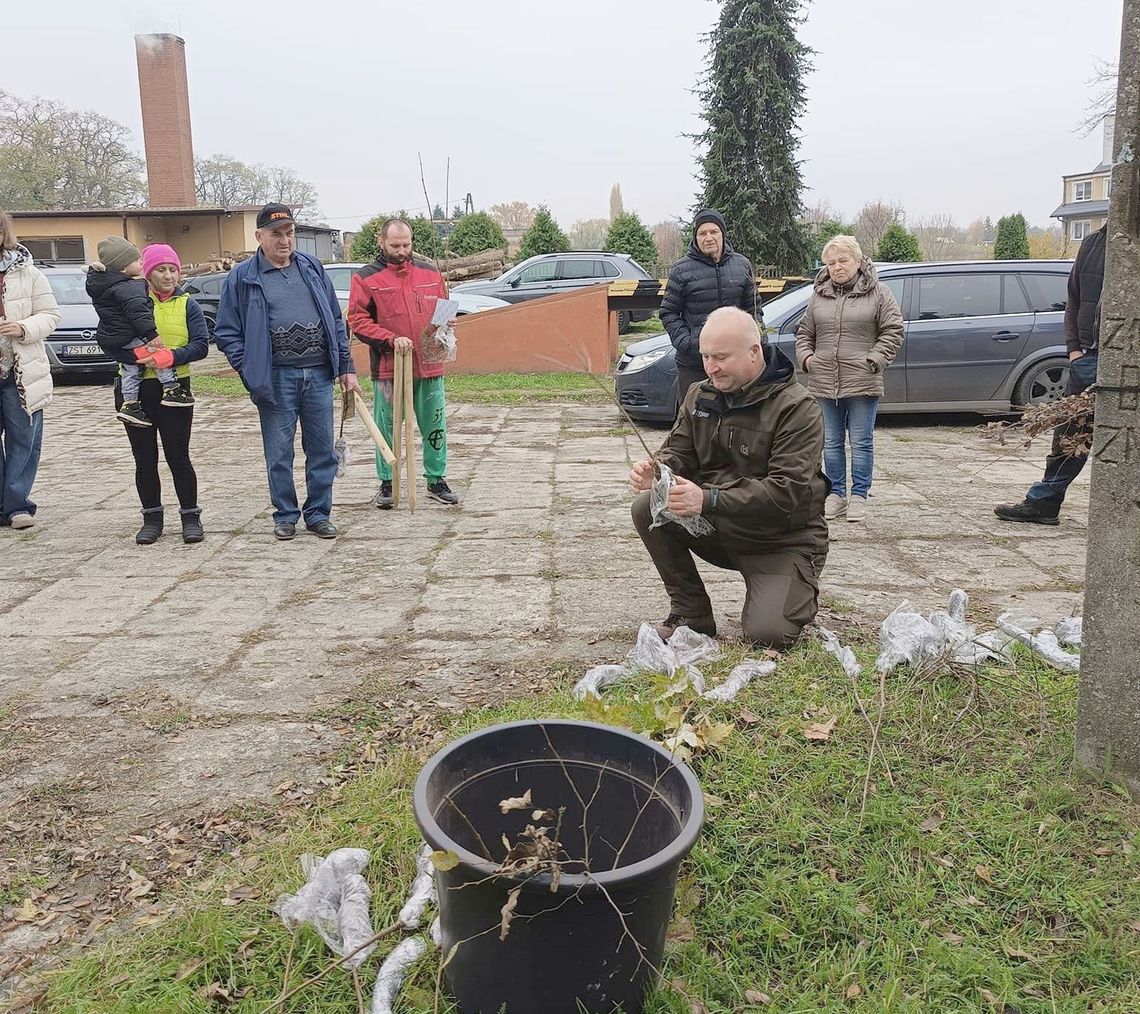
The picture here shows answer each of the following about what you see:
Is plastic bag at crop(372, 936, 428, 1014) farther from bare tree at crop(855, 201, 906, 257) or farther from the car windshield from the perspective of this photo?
bare tree at crop(855, 201, 906, 257)

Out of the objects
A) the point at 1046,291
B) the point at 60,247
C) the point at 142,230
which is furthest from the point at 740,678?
the point at 142,230

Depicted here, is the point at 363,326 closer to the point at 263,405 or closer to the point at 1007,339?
the point at 263,405

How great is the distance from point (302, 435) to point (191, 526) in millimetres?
871

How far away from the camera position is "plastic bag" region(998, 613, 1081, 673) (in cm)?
382

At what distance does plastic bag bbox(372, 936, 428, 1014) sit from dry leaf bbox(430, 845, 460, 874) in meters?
0.46

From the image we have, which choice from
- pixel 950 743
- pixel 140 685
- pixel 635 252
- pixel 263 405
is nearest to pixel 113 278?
pixel 263 405

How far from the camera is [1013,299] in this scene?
10.0 metres

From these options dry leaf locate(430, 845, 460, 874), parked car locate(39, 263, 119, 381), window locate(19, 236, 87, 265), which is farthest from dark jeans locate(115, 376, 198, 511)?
window locate(19, 236, 87, 265)

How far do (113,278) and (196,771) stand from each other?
3.71 m

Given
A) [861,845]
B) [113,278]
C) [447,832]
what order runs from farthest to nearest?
[113,278] → [861,845] → [447,832]

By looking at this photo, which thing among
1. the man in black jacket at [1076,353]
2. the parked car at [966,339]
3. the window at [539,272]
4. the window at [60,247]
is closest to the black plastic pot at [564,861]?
the man in black jacket at [1076,353]

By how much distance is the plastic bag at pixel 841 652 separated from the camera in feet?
12.5

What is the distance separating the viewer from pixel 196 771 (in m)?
3.40

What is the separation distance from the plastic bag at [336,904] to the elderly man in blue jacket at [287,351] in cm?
394
